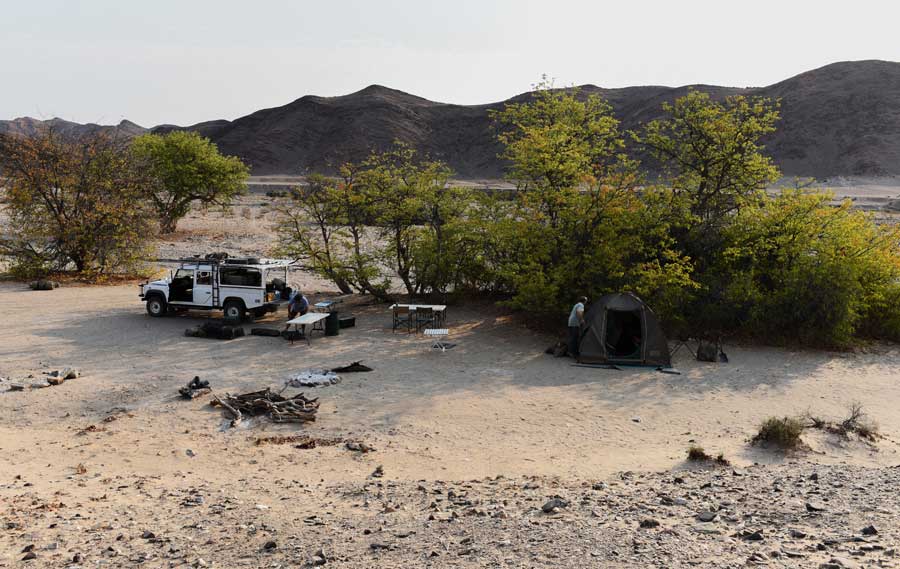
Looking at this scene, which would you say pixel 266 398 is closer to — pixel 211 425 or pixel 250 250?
pixel 211 425

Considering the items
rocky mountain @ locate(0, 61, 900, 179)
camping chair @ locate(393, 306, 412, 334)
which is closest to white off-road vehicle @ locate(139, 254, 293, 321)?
camping chair @ locate(393, 306, 412, 334)

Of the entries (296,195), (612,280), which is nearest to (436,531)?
(612,280)

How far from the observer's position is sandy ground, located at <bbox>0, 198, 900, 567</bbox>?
6.91 meters

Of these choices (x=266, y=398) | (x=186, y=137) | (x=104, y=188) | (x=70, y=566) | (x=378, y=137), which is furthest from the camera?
(x=378, y=137)

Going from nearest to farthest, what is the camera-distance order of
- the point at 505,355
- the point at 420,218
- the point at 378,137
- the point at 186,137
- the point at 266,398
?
the point at 266,398, the point at 505,355, the point at 420,218, the point at 186,137, the point at 378,137

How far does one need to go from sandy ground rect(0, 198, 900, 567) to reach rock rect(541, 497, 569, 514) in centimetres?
9

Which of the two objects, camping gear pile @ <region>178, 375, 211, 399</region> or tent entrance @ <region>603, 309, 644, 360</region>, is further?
tent entrance @ <region>603, 309, 644, 360</region>

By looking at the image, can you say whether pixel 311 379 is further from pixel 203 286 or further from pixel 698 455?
pixel 698 455

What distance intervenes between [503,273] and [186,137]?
103 feet

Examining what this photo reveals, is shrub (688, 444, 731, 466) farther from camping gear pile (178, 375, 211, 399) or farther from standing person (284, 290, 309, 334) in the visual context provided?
standing person (284, 290, 309, 334)

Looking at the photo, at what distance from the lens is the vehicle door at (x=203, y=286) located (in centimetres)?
1842

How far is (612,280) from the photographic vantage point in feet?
56.6

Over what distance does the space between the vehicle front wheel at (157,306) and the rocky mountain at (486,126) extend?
49.8 m

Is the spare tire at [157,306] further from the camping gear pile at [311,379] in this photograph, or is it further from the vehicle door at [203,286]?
the camping gear pile at [311,379]
